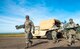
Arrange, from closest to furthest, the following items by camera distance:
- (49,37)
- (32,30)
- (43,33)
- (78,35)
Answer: (32,30) → (78,35) → (49,37) → (43,33)

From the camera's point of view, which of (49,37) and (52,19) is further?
(52,19)

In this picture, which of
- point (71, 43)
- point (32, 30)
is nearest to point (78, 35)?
point (71, 43)

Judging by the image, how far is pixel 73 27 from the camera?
604 inches

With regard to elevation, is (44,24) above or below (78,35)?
above

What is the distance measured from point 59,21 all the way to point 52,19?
1.08 m

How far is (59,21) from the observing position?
25.6 meters

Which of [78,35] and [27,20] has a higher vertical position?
[27,20]

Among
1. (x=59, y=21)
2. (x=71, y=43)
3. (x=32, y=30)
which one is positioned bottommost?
(x=71, y=43)

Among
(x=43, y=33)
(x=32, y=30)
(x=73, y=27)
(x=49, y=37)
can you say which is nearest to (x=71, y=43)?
(x=73, y=27)

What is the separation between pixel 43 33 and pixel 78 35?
303 inches

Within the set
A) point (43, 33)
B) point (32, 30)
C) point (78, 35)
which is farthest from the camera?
point (43, 33)

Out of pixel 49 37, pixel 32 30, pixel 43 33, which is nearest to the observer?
pixel 32 30

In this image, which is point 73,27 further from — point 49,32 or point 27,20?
point 49,32

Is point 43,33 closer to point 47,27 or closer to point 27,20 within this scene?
point 47,27
